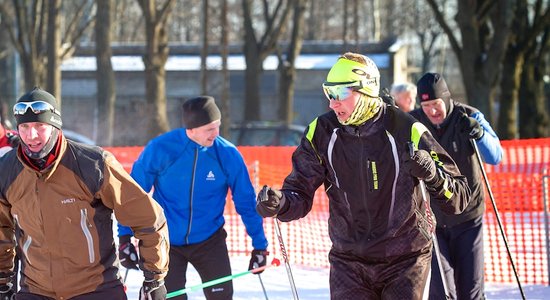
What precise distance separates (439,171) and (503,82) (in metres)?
20.1

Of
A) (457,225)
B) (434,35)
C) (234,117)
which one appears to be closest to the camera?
(457,225)

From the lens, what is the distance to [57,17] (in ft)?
78.0

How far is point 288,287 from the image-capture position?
958cm

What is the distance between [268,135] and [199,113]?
16.4m

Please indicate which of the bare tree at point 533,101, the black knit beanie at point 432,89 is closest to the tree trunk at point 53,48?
the bare tree at point 533,101

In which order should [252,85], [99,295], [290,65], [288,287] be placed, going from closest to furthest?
1. [99,295]
2. [288,287]
3. [290,65]
4. [252,85]

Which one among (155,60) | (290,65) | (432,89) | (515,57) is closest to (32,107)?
(432,89)

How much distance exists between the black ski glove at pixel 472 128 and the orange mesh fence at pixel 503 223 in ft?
9.82

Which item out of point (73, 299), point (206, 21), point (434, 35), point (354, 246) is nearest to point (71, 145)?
point (73, 299)

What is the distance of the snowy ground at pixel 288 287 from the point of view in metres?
9.05

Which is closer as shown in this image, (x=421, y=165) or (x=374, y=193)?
(x=421, y=165)

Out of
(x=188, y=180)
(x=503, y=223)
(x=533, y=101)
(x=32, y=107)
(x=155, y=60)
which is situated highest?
(x=155, y=60)

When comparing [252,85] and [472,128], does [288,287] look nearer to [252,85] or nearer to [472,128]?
[472,128]

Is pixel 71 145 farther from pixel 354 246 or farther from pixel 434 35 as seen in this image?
pixel 434 35
